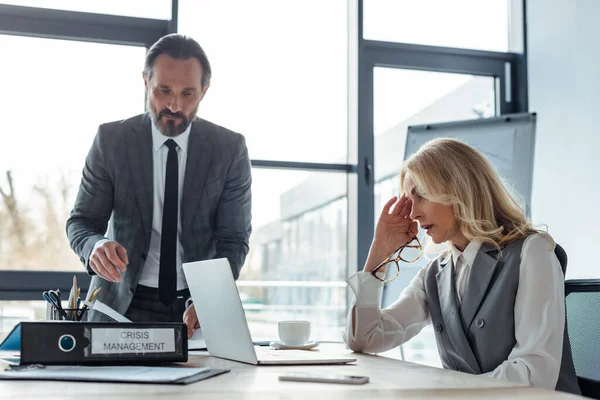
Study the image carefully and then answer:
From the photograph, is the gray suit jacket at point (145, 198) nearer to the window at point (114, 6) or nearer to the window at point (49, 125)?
the window at point (49, 125)

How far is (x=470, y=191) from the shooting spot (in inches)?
69.4

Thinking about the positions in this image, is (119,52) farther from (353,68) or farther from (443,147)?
(443,147)

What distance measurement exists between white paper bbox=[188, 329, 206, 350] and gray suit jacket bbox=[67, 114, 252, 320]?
0.85 ft

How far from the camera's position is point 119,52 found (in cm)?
336

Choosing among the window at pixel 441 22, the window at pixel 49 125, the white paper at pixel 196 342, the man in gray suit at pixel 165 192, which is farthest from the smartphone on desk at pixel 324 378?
the window at pixel 441 22

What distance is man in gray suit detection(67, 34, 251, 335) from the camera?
2002 millimetres

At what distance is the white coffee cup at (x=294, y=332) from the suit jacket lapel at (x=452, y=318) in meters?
0.34

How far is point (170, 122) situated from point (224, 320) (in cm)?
93

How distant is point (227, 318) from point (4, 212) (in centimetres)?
212

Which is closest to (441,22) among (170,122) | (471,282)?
(170,122)

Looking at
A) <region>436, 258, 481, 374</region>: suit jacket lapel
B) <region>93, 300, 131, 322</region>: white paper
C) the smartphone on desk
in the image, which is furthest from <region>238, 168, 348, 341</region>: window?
the smartphone on desk

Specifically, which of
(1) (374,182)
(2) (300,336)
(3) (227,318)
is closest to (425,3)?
(1) (374,182)

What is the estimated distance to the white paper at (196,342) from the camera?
167cm

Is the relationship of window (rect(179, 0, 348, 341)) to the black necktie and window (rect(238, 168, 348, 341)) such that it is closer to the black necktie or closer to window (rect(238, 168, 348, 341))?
window (rect(238, 168, 348, 341))
